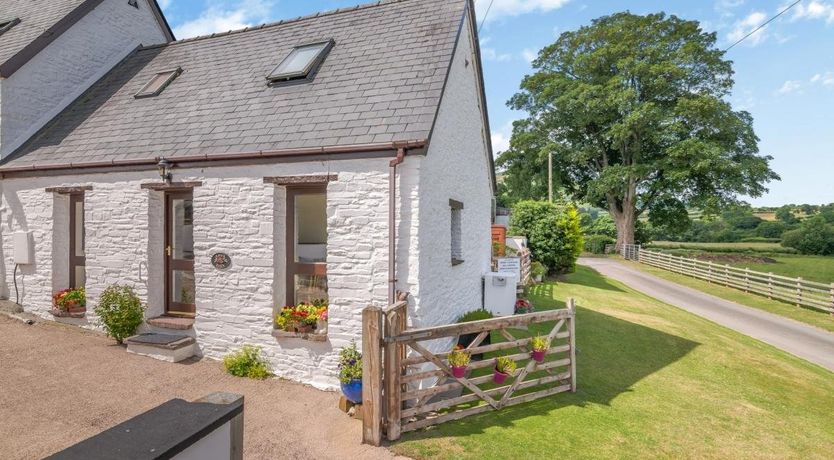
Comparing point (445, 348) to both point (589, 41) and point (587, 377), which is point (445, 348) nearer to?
point (587, 377)

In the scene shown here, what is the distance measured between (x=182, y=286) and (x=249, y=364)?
8.27ft

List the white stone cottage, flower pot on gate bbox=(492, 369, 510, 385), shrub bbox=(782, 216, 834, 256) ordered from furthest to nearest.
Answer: shrub bbox=(782, 216, 834, 256) < the white stone cottage < flower pot on gate bbox=(492, 369, 510, 385)

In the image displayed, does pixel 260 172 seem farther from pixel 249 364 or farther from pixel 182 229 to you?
pixel 249 364

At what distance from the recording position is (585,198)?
34.3 metres

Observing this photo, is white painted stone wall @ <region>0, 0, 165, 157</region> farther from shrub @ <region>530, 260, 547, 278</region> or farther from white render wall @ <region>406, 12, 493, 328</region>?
shrub @ <region>530, 260, 547, 278</region>

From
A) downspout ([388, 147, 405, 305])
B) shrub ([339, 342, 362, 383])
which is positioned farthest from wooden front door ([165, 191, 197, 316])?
downspout ([388, 147, 405, 305])

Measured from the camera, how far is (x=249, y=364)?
6594 mm

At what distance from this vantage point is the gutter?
5.97 metres

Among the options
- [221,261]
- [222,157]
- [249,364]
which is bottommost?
[249,364]

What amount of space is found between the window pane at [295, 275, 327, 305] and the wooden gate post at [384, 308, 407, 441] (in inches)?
92.7

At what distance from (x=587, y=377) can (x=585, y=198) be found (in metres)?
30.2

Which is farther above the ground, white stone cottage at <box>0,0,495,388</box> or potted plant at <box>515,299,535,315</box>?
white stone cottage at <box>0,0,495,388</box>

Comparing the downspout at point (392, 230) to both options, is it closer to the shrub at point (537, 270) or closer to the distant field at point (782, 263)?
the shrub at point (537, 270)

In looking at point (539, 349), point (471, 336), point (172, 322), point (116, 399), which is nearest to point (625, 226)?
point (471, 336)
